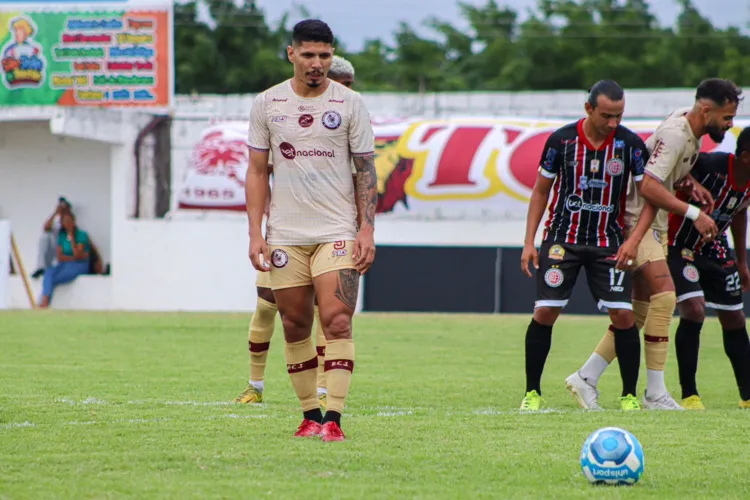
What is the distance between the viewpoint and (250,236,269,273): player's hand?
21.6 feet

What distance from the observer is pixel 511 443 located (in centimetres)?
656

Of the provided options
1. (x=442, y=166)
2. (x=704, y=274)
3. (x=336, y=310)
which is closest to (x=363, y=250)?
(x=336, y=310)

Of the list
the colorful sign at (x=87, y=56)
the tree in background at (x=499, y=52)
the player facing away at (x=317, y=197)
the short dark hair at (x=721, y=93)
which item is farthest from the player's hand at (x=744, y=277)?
the tree in background at (x=499, y=52)

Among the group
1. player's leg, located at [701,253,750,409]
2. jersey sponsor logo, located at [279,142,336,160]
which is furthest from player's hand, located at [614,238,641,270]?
jersey sponsor logo, located at [279,142,336,160]

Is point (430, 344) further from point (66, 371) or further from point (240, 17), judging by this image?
point (240, 17)

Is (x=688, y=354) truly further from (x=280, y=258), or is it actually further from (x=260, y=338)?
(x=280, y=258)

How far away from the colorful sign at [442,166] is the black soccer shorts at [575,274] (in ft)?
44.6

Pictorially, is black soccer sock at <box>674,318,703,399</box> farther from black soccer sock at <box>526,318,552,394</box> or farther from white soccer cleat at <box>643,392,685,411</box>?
black soccer sock at <box>526,318,552,394</box>

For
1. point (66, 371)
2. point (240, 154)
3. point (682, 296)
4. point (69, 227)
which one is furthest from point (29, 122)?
point (682, 296)

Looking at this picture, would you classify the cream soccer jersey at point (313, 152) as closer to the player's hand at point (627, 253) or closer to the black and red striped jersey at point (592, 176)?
the black and red striped jersey at point (592, 176)

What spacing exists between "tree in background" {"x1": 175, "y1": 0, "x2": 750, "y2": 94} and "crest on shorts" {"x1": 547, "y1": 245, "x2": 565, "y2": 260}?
40.7m

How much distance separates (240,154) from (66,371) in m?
12.5

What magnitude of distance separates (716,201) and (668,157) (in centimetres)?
74

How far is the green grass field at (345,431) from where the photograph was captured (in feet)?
17.6
